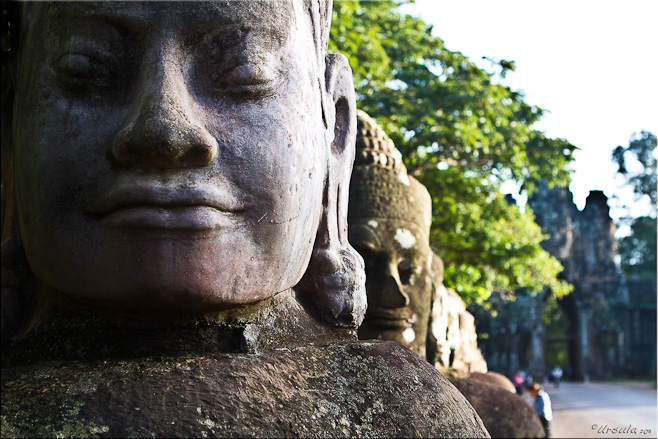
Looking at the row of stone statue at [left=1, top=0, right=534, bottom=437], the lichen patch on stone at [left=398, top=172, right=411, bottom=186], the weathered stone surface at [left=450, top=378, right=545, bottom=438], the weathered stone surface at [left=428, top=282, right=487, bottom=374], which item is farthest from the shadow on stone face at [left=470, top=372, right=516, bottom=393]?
the row of stone statue at [left=1, top=0, right=534, bottom=437]

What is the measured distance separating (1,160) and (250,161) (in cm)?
84

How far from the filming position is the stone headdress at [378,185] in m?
3.60

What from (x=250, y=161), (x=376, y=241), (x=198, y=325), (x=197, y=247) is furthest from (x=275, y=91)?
(x=376, y=241)

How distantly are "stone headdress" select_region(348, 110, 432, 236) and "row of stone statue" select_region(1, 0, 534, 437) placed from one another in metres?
1.73

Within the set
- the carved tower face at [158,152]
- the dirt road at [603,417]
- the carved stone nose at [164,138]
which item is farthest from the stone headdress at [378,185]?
the dirt road at [603,417]

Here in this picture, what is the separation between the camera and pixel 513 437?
3613mm

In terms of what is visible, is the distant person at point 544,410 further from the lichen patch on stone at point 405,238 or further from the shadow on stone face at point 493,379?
the lichen patch on stone at point 405,238

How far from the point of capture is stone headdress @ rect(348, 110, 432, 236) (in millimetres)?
3596

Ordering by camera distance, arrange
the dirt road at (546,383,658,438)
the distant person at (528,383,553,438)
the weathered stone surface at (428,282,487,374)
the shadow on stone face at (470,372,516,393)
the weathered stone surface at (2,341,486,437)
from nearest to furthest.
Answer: the weathered stone surface at (2,341,486,437) → the weathered stone surface at (428,282,487,374) → the shadow on stone face at (470,372,516,393) → the distant person at (528,383,553,438) → the dirt road at (546,383,658,438)

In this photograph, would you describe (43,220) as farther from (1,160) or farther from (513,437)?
(513,437)

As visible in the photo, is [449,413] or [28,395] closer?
[28,395]

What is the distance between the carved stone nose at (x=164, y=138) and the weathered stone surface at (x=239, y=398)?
481mm

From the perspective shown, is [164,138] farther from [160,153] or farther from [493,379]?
[493,379]

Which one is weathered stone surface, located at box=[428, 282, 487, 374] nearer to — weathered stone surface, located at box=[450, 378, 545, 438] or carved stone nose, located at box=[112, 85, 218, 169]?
weathered stone surface, located at box=[450, 378, 545, 438]
